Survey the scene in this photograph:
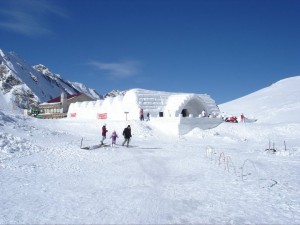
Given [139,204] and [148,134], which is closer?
[139,204]

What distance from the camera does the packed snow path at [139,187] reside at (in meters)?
7.98

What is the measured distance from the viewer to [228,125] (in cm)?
3550

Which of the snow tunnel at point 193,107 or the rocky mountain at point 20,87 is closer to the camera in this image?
the snow tunnel at point 193,107

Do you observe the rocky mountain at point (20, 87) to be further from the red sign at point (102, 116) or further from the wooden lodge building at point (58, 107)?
the red sign at point (102, 116)

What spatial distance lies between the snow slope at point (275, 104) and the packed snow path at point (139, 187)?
3528cm

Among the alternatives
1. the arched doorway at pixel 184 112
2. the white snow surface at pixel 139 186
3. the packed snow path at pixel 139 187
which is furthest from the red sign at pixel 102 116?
the packed snow path at pixel 139 187

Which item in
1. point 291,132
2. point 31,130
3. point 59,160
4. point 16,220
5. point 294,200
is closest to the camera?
point 16,220

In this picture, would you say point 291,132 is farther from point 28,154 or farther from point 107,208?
point 107,208

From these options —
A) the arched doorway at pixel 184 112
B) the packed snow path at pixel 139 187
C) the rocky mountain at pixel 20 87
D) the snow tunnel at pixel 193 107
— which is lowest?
the packed snow path at pixel 139 187

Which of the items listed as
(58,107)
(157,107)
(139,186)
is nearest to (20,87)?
(58,107)

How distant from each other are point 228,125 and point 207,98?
577 inches

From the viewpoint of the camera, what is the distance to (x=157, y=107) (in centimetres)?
4128

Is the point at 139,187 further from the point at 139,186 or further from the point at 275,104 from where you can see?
the point at 275,104

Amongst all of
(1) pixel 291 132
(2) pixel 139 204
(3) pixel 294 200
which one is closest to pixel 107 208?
(2) pixel 139 204
